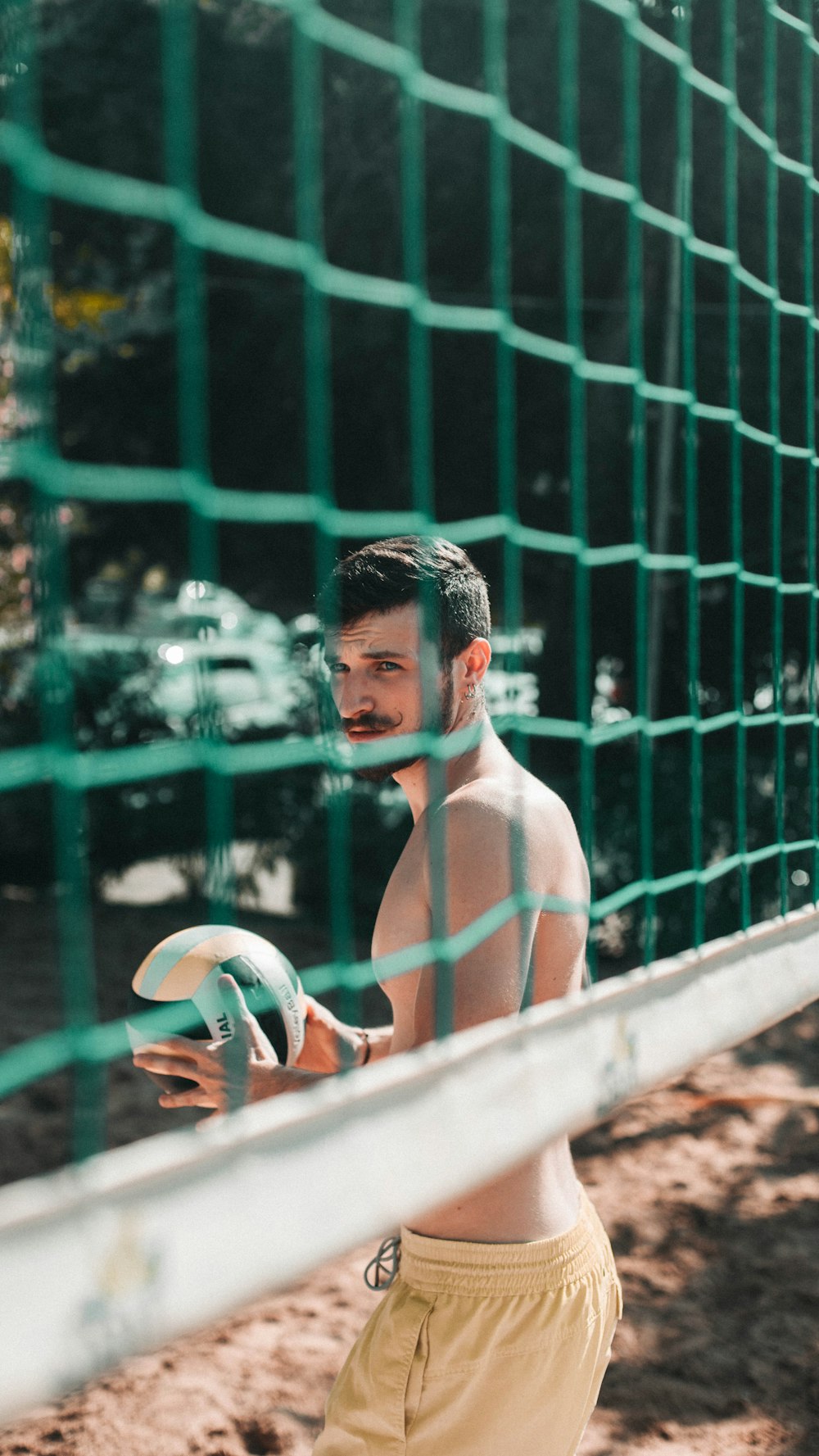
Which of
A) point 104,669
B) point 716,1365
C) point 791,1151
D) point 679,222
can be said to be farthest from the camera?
point 104,669

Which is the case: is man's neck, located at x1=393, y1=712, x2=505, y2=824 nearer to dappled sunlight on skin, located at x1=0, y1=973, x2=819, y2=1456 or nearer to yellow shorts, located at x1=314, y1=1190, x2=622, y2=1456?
yellow shorts, located at x1=314, y1=1190, x2=622, y2=1456

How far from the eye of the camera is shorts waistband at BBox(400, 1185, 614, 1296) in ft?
6.02

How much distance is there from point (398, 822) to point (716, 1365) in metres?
4.01

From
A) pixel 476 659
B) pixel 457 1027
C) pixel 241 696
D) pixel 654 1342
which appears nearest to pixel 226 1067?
pixel 457 1027

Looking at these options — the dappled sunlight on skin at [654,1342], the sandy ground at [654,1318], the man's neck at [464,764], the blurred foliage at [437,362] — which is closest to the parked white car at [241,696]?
the blurred foliage at [437,362]

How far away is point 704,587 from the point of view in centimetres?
710

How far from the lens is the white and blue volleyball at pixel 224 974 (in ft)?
6.55

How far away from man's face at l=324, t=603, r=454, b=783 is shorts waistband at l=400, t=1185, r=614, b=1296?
686mm

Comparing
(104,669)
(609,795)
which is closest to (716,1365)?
(609,795)

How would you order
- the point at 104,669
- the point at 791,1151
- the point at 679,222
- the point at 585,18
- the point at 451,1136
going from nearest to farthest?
1. the point at 451,1136
2. the point at 679,222
3. the point at 791,1151
4. the point at 585,18
5. the point at 104,669

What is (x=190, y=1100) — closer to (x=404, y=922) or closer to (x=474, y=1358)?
(x=404, y=922)

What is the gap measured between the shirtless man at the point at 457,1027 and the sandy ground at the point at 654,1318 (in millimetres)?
119

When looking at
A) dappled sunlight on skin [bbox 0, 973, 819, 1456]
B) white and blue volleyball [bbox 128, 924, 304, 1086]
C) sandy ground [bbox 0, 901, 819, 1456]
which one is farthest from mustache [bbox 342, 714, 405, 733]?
dappled sunlight on skin [bbox 0, 973, 819, 1456]

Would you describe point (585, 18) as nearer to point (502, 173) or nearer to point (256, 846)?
point (256, 846)
